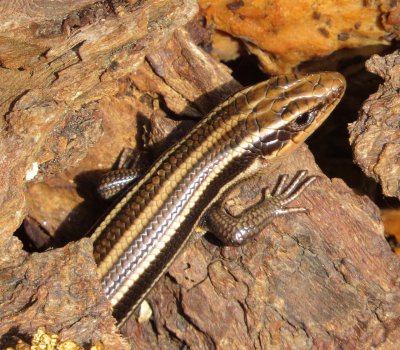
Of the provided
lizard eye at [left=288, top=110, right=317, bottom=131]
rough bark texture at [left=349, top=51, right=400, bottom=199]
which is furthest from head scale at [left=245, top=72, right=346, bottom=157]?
rough bark texture at [left=349, top=51, right=400, bottom=199]

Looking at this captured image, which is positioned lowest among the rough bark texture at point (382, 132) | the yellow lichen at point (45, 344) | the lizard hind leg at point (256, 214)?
the lizard hind leg at point (256, 214)

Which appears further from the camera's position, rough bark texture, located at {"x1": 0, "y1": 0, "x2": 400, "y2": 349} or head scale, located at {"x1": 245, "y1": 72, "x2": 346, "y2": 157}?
head scale, located at {"x1": 245, "y1": 72, "x2": 346, "y2": 157}

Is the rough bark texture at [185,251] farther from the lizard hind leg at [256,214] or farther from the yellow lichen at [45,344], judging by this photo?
the yellow lichen at [45,344]

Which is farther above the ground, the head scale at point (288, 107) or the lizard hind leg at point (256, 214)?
the head scale at point (288, 107)

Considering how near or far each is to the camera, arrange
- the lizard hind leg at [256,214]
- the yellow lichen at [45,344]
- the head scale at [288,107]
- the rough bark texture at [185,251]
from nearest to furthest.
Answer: the yellow lichen at [45,344]
the rough bark texture at [185,251]
the lizard hind leg at [256,214]
the head scale at [288,107]

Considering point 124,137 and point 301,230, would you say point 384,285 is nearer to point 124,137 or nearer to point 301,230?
point 301,230

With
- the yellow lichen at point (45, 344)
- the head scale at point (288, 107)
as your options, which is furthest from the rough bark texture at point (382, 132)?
the yellow lichen at point (45, 344)

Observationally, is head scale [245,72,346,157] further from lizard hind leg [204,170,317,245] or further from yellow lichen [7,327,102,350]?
yellow lichen [7,327,102,350]
